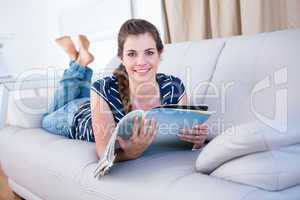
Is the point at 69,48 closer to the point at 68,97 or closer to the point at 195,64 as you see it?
the point at 68,97

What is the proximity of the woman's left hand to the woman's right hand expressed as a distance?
11 cm

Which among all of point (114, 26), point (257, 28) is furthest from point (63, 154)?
point (114, 26)

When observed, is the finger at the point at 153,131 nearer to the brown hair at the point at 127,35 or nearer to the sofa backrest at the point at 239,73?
the brown hair at the point at 127,35

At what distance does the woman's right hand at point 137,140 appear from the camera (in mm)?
981

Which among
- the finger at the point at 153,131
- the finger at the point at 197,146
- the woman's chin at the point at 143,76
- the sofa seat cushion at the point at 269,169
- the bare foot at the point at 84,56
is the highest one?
the bare foot at the point at 84,56

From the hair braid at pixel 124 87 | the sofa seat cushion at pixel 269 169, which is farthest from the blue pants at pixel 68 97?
the sofa seat cushion at pixel 269 169

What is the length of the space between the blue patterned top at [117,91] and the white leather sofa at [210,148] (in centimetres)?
16

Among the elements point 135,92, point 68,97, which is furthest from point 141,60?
point 68,97

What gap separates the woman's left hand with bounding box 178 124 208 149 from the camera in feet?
3.59

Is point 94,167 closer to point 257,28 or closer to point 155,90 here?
point 155,90

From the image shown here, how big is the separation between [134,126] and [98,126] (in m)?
0.16

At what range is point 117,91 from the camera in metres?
1.18

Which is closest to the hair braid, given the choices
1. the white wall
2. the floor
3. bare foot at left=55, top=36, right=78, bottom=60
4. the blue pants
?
the blue pants

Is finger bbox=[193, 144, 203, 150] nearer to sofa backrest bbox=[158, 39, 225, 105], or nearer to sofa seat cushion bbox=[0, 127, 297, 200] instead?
sofa seat cushion bbox=[0, 127, 297, 200]
